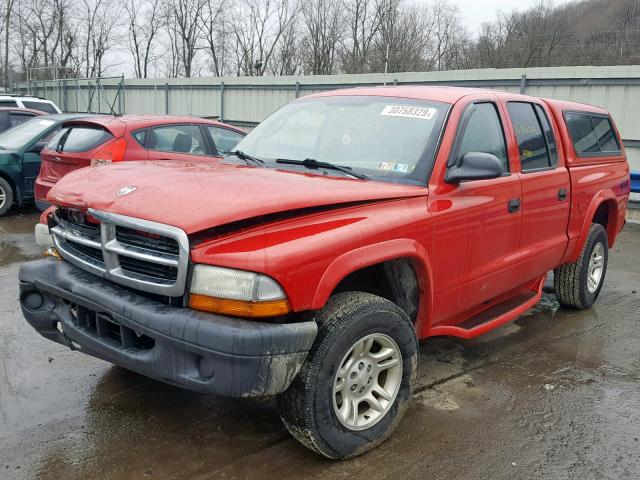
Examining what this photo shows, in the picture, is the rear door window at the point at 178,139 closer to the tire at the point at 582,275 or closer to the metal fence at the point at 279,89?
the metal fence at the point at 279,89

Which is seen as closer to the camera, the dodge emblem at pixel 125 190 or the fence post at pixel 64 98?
the dodge emblem at pixel 125 190

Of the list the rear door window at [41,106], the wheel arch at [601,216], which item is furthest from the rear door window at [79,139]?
the rear door window at [41,106]

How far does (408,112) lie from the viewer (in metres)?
3.78

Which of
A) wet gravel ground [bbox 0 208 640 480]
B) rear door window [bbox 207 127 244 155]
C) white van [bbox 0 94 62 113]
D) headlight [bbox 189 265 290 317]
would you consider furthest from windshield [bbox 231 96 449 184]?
white van [bbox 0 94 62 113]

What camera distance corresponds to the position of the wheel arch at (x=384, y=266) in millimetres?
2705

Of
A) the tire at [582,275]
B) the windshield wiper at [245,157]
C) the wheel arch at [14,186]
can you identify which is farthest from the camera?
the wheel arch at [14,186]

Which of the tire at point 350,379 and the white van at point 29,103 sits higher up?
the white van at point 29,103

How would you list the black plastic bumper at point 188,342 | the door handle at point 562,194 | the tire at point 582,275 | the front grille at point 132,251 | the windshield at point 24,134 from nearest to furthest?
the black plastic bumper at point 188,342
the front grille at point 132,251
the door handle at point 562,194
the tire at point 582,275
the windshield at point 24,134

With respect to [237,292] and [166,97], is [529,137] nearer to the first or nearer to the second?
[237,292]

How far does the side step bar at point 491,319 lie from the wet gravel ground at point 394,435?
1.23 feet

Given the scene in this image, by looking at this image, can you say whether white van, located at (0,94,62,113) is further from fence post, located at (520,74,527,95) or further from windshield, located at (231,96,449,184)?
windshield, located at (231,96,449,184)

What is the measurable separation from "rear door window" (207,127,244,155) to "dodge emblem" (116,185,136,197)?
17.0ft

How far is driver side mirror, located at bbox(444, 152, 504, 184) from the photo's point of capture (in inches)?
134

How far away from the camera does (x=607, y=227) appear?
588cm
